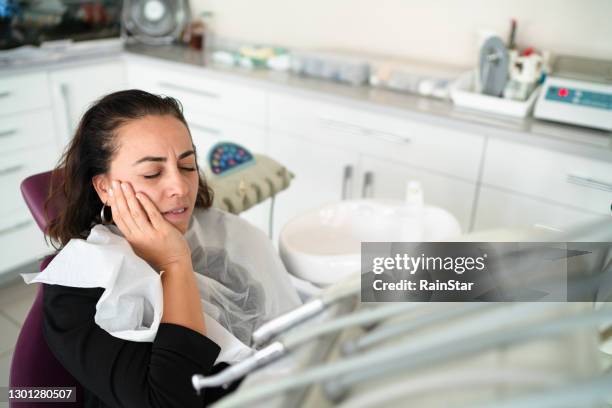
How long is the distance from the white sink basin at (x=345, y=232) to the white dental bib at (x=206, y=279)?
3.2 inches

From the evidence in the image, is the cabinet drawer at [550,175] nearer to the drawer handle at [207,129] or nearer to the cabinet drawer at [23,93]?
the drawer handle at [207,129]

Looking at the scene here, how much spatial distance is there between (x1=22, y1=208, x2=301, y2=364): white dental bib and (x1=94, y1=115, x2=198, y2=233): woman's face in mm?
107

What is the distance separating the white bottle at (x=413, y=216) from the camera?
1.38 metres

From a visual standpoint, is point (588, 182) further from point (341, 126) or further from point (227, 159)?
point (227, 159)

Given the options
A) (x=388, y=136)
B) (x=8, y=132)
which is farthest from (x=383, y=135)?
(x=8, y=132)

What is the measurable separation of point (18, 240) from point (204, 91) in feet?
3.86

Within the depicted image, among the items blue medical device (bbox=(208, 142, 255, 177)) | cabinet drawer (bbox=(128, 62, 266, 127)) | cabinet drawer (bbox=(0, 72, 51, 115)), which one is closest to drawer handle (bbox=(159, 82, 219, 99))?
cabinet drawer (bbox=(128, 62, 266, 127))

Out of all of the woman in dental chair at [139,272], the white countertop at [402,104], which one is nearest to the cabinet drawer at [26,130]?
the white countertop at [402,104]

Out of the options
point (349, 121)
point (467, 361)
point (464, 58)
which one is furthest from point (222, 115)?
point (467, 361)

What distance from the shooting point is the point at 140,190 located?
1075mm

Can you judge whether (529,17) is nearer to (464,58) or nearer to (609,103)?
(464,58)

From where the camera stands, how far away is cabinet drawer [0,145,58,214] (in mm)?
2506

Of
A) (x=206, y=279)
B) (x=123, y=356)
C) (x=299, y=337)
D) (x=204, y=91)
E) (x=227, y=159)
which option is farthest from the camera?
(x=204, y=91)

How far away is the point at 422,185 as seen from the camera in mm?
2148
